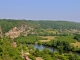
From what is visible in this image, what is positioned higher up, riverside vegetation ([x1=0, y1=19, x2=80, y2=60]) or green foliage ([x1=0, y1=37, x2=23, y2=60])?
green foliage ([x1=0, y1=37, x2=23, y2=60])

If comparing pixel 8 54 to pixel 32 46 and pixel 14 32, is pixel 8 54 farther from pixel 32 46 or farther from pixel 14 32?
pixel 14 32

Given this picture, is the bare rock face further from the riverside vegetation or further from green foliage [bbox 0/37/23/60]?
green foliage [bbox 0/37/23/60]

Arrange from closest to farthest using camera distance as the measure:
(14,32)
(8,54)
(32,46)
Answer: (8,54) → (32,46) → (14,32)

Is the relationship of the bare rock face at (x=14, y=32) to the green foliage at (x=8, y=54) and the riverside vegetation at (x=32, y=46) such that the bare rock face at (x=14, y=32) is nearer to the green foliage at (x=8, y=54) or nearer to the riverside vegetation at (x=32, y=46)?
the riverside vegetation at (x=32, y=46)

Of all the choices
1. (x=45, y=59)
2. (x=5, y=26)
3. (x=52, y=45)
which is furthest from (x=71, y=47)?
(x=5, y=26)

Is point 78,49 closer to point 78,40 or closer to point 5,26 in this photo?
point 78,40

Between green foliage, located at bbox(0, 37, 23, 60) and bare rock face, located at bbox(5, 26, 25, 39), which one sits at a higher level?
green foliage, located at bbox(0, 37, 23, 60)

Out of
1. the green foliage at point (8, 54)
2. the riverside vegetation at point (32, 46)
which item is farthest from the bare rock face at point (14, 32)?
the green foliage at point (8, 54)

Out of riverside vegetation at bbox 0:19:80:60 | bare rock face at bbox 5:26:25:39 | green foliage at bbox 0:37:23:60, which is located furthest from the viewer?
bare rock face at bbox 5:26:25:39

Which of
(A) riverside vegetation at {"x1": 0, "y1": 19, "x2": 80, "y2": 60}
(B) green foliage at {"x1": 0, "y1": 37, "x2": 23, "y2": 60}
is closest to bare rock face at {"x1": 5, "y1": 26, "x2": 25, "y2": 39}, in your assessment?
(A) riverside vegetation at {"x1": 0, "y1": 19, "x2": 80, "y2": 60}

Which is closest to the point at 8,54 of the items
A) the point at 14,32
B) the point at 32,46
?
the point at 32,46

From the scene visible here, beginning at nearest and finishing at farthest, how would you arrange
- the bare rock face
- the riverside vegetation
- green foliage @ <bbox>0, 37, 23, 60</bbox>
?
green foliage @ <bbox>0, 37, 23, 60</bbox>
the riverside vegetation
the bare rock face

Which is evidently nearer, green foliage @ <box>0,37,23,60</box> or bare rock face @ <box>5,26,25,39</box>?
green foliage @ <box>0,37,23,60</box>

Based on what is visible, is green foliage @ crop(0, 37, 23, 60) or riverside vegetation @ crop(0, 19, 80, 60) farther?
riverside vegetation @ crop(0, 19, 80, 60)
